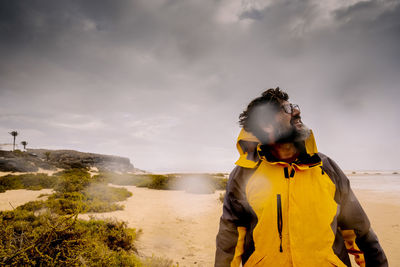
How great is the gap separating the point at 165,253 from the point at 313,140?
14.4 ft

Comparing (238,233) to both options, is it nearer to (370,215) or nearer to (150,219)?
(150,219)

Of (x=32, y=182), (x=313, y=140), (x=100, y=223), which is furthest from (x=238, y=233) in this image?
(x=32, y=182)

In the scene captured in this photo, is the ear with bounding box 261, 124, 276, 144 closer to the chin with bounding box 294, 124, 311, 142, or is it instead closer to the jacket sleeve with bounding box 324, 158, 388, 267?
the chin with bounding box 294, 124, 311, 142

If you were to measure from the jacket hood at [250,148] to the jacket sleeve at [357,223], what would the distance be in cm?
21

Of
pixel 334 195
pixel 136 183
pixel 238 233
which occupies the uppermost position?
pixel 334 195

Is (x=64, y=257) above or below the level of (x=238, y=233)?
below

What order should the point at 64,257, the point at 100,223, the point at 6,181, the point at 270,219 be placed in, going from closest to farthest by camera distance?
the point at 270,219
the point at 64,257
the point at 100,223
the point at 6,181

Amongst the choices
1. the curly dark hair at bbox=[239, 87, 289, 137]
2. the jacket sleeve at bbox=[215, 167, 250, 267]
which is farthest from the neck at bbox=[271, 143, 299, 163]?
the jacket sleeve at bbox=[215, 167, 250, 267]

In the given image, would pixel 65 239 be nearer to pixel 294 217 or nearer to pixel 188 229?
pixel 294 217

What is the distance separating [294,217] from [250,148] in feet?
2.31

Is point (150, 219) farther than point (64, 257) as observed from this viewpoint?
Yes

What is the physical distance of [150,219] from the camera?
24.7 ft

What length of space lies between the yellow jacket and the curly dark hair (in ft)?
0.87

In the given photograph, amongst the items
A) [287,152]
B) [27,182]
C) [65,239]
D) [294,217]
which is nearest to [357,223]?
[294,217]
